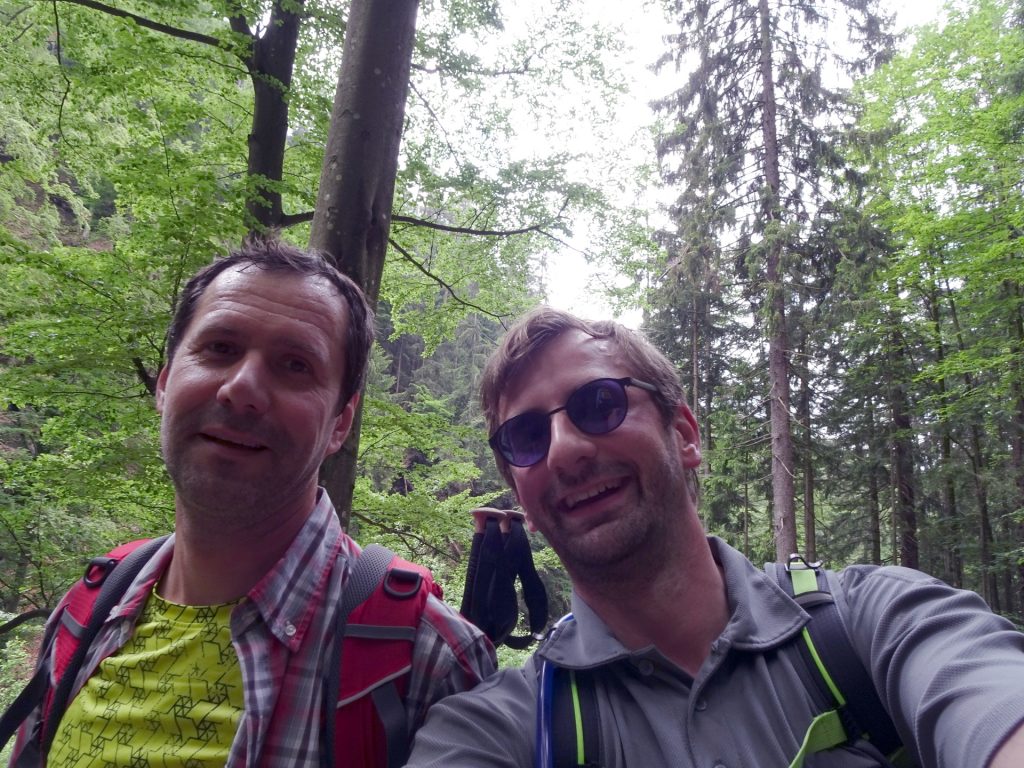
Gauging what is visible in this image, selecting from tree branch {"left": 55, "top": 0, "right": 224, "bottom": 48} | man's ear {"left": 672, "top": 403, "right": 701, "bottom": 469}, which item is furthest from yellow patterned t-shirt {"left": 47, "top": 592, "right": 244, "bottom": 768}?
tree branch {"left": 55, "top": 0, "right": 224, "bottom": 48}

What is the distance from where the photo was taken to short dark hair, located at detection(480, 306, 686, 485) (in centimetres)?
207

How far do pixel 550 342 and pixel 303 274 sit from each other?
85 cm

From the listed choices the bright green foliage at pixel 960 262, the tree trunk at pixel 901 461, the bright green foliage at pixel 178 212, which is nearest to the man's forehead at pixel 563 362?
the bright green foliage at pixel 178 212

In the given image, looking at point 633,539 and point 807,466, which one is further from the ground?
point 807,466

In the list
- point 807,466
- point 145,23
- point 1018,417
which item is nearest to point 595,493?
point 145,23

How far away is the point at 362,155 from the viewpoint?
9.65 feet

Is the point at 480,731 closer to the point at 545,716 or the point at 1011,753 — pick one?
the point at 545,716

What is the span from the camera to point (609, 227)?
7.51m

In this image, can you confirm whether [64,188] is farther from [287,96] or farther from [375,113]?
[375,113]

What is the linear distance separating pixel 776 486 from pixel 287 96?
33.2 ft

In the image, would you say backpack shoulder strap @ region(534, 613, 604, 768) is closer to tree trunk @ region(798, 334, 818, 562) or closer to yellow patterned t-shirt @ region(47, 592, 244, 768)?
yellow patterned t-shirt @ region(47, 592, 244, 768)

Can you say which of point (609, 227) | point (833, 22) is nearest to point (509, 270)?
point (609, 227)

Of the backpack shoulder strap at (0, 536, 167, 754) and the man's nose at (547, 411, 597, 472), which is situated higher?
the man's nose at (547, 411, 597, 472)

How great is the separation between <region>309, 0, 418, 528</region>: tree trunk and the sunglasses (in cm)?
110
